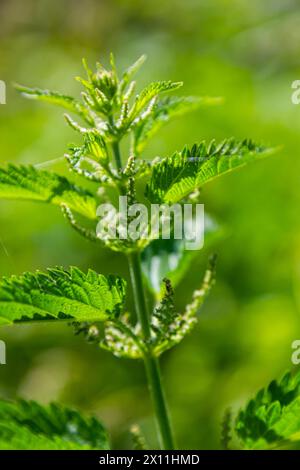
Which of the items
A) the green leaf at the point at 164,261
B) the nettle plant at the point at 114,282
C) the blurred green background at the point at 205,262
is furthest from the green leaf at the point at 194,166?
the blurred green background at the point at 205,262

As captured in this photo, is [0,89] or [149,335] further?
[0,89]

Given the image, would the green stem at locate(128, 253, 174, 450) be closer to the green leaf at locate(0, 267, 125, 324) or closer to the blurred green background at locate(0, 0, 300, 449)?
the green leaf at locate(0, 267, 125, 324)

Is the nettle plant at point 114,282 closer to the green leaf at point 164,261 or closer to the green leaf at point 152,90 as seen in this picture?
the green leaf at point 152,90

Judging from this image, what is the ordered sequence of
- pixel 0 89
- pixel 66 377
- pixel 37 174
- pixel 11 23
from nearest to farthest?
pixel 37 174
pixel 0 89
pixel 66 377
pixel 11 23

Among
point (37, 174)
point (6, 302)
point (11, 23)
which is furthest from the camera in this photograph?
point (11, 23)

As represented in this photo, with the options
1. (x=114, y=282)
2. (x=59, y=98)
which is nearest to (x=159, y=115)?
(x=59, y=98)
